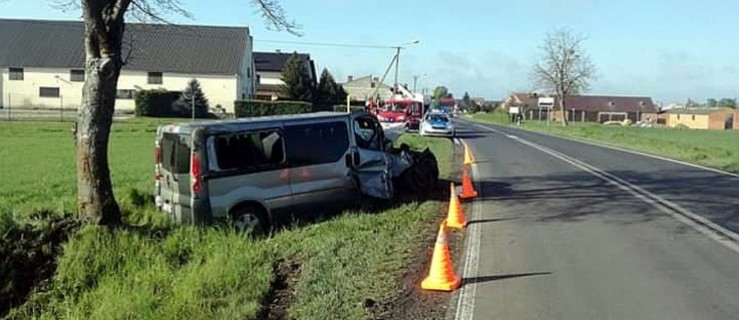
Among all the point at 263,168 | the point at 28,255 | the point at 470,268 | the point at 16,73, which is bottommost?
the point at 28,255

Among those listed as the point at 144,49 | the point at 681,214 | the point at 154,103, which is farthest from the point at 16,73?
the point at 681,214

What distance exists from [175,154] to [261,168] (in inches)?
53.4

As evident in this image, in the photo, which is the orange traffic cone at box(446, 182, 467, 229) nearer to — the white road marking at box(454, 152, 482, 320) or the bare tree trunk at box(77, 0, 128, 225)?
the white road marking at box(454, 152, 482, 320)

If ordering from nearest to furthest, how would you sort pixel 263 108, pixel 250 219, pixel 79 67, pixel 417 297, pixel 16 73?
1. pixel 417 297
2. pixel 250 219
3. pixel 263 108
4. pixel 16 73
5. pixel 79 67

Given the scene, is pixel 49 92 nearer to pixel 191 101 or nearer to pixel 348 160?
pixel 191 101

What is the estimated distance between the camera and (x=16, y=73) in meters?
71.7

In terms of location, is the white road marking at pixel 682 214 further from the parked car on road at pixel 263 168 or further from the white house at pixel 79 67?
the white house at pixel 79 67

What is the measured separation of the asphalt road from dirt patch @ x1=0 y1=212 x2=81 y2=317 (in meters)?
5.82

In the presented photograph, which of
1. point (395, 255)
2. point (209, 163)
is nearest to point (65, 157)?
point (209, 163)

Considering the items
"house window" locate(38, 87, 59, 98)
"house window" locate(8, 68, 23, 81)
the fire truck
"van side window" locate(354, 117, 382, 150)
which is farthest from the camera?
"house window" locate(38, 87, 59, 98)

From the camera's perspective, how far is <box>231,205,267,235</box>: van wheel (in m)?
11.5

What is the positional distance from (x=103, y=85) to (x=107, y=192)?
173cm

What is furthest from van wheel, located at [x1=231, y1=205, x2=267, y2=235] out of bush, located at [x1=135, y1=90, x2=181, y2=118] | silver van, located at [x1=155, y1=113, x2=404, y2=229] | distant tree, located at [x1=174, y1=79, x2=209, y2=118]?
distant tree, located at [x1=174, y1=79, x2=209, y2=118]

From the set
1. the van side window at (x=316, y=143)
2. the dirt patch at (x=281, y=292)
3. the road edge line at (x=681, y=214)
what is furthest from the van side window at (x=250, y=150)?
the road edge line at (x=681, y=214)
